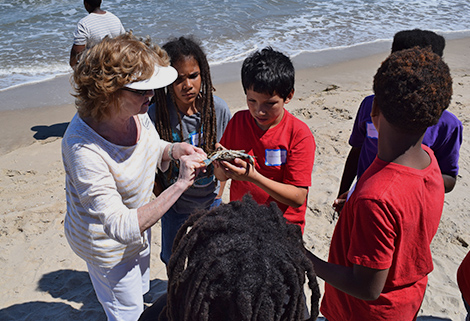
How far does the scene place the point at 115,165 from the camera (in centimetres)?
226

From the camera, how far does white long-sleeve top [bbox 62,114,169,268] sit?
82.0 inches

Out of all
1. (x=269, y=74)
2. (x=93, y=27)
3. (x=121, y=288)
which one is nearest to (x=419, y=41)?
(x=269, y=74)

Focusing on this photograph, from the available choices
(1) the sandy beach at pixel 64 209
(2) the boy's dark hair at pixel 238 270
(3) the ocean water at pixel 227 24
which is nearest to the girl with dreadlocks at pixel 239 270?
(2) the boy's dark hair at pixel 238 270

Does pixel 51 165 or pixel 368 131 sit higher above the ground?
pixel 368 131

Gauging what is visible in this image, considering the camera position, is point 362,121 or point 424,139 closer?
point 424,139

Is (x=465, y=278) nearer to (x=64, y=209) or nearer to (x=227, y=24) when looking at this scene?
(x=64, y=209)

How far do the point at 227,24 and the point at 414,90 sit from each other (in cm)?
1210

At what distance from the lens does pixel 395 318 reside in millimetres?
1962

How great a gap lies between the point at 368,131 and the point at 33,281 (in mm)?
3460

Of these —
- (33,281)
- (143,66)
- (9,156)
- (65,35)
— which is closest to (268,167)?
(143,66)

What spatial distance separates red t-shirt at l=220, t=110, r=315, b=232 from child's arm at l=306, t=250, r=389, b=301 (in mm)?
799

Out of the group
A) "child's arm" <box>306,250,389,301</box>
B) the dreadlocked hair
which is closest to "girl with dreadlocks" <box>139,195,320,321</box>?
"child's arm" <box>306,250,389,301</box>

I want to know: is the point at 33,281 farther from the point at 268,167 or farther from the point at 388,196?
the point at 388,196

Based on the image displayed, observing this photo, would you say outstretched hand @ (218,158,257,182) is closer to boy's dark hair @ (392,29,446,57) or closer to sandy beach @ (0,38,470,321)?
boy's dark hair @ (392,29,446,57)
